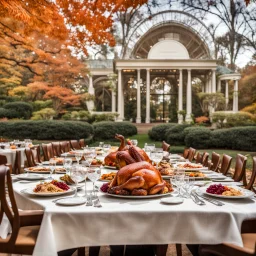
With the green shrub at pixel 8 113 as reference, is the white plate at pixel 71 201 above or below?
below

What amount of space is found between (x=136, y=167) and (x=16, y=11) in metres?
7.67

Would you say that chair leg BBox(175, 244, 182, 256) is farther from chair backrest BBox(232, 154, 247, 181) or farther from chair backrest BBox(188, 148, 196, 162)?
chair backrest BBox(188, 148, 196, 162)

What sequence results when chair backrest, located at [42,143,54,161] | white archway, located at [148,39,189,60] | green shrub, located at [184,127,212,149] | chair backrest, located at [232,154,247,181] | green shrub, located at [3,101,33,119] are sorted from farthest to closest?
white archway, located at [148,39,189,60] → green shrub, located at [3,101,33,119] → green shrub, located at [184,127,212,149] → chair backrest, located at [42,143,54,161] → chair backrest, located at [232,154,247,181]

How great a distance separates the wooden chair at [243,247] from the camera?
2890 millimetres

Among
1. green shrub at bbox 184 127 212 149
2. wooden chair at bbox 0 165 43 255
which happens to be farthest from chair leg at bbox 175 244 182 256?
green shrub at bbox 184 127 212 149

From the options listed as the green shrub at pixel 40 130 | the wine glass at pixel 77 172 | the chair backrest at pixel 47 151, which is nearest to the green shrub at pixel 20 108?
the green shrub at pixel 40 130

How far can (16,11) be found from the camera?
9656 millimetres

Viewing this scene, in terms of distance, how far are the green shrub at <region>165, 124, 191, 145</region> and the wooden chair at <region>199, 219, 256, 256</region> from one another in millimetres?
16548

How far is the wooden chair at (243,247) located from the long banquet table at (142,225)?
0.07 m

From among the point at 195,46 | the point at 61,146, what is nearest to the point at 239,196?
the point at 61,146

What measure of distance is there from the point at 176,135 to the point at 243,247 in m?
17.1

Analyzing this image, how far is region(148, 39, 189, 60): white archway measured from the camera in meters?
35.6

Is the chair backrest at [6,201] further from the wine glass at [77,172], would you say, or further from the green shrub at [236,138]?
the green shrub at [236,138]

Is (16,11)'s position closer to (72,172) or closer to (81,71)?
(72,172)
